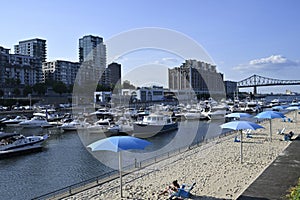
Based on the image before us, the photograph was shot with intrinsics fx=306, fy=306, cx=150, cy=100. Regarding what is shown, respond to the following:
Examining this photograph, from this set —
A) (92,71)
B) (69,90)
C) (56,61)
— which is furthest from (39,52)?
(69,90)

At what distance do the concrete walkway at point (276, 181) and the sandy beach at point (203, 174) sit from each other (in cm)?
55

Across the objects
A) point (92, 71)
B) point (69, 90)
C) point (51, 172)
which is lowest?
point (51, 172)

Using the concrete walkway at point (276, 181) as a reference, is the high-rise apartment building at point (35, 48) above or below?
above

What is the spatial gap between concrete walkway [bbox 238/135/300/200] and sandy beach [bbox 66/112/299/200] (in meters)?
0.55

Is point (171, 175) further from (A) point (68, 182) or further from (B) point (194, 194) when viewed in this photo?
(A) point (68, 182)

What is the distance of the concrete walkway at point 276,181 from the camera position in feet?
32.3

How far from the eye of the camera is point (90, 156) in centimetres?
2342

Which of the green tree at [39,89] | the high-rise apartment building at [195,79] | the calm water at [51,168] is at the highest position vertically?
the high-rise apartment building at [195,79]

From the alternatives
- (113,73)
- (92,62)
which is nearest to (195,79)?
(113,73)

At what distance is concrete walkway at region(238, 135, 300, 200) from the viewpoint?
387 inches

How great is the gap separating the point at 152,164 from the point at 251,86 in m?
193

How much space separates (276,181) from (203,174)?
365 centimetres

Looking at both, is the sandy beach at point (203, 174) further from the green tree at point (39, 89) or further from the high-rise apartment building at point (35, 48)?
the high-rise apartment building at point (35, 48)

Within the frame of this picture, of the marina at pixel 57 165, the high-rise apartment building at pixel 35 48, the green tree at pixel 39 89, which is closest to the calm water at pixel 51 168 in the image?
the marina at pixel 57 165
